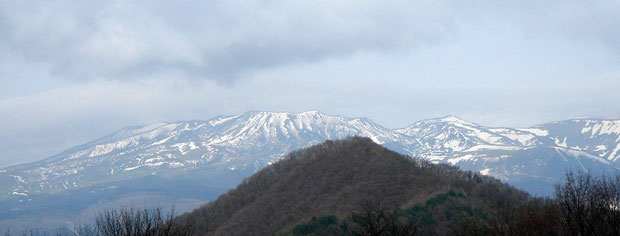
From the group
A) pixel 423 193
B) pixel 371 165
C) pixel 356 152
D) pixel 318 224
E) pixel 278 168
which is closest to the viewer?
pixel 318 224

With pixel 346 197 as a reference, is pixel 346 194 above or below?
above

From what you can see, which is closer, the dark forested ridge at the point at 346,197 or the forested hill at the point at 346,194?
the dark forested ridge at the point at 346,197

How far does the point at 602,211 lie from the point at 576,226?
373 centimetres

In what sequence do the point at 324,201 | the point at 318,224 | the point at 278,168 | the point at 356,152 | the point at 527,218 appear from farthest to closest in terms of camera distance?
the point at 278,168, the point at 356,152, the point at 324,201, the point at 318,224, the point at 527,218

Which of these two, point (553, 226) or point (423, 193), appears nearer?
point (553, 226)

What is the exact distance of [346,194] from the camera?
126 meters

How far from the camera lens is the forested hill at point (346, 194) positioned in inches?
4245

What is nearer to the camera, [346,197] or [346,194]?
[346,197]

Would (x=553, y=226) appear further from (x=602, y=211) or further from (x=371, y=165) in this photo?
(x=371, y=165)

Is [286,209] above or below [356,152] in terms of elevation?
below

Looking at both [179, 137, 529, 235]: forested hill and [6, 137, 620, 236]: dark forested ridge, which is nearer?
[6, 137, 620, 236]: dark forested ridge

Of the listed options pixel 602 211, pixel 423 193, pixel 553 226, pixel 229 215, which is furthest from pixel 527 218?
pixel 229 215

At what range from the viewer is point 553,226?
140 feet

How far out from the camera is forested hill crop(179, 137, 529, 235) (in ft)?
354
